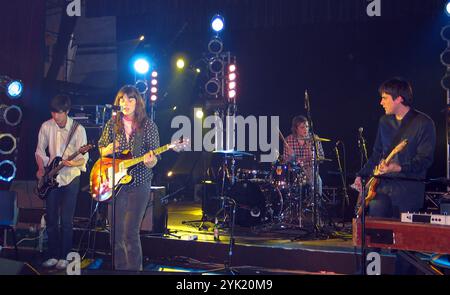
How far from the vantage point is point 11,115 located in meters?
6.94

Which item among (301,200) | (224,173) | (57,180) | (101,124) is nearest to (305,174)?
(301,200)

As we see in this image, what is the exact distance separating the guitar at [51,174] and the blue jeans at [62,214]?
76 millimetres

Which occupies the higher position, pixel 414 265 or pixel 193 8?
pixel 193 8

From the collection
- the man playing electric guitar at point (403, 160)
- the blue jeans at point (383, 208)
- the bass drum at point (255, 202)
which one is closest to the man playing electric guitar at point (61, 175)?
the bass drum at point (255, 202)

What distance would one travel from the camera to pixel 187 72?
12.4 m

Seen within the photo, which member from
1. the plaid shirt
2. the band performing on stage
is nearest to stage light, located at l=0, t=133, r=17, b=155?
the band performing on stage

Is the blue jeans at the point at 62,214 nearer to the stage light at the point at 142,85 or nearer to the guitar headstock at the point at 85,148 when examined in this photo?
the guitar headstock at the point at 85,148

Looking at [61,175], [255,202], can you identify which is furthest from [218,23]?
[61,175]

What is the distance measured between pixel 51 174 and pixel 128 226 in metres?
1.80

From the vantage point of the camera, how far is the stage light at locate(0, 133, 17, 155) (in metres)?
6.93

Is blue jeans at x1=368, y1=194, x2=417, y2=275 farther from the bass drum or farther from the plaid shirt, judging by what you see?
the plaid shirt

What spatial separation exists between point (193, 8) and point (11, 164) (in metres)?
5.08

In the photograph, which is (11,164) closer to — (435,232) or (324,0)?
(435,232)

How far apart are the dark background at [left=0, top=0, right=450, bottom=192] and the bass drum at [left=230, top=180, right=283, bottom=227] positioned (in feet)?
10.4
